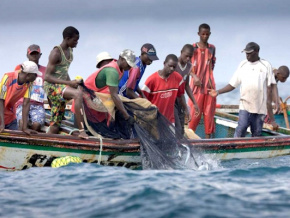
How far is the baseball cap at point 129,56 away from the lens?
9875 millimetres

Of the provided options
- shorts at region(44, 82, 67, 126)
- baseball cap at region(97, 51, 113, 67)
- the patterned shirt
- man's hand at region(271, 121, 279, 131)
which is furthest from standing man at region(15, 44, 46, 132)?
man's hand at region(271, 121, 279, 131)

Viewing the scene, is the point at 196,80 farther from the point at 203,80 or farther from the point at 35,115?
the point at 35,115

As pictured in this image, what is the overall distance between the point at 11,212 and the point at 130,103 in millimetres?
3506

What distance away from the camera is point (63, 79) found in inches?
411

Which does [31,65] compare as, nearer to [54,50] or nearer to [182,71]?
[54,50]

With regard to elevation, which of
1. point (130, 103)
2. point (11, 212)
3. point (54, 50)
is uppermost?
point (54, 50)

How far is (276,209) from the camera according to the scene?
281 inches

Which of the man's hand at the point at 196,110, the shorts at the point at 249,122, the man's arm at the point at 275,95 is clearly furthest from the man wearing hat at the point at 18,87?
the man's arm at the point at 275,95

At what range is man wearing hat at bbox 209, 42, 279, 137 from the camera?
11773 mm

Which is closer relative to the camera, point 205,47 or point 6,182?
point 6,182

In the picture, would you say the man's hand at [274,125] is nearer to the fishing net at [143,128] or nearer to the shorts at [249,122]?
the shorts at [249,122]

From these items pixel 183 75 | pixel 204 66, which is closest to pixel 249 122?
pixel 183 75

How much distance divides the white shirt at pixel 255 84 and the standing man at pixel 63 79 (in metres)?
3.16

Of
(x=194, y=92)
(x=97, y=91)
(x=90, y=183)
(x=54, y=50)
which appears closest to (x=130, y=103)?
(x=97, y=91)
